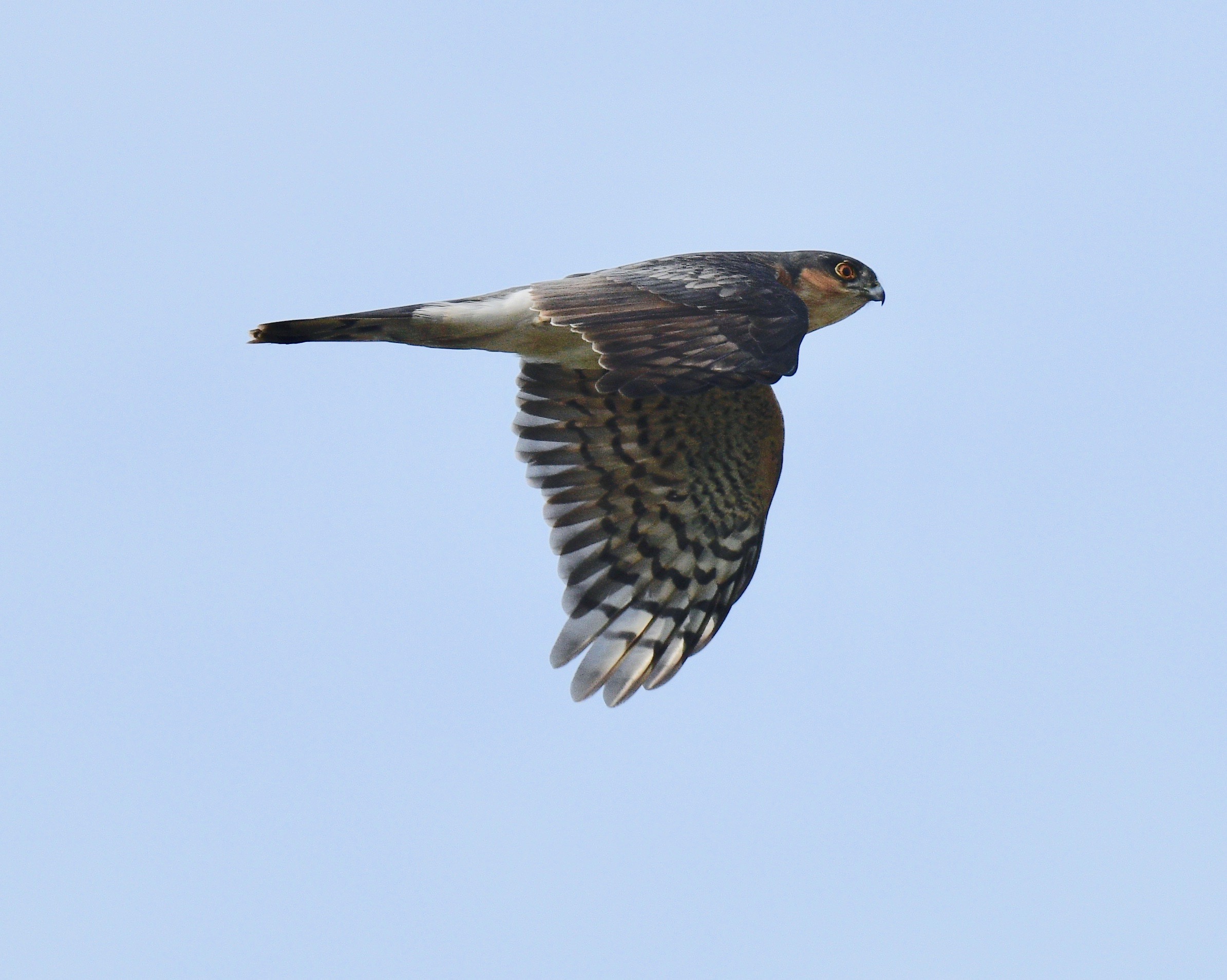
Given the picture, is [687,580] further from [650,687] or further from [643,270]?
[643,270]

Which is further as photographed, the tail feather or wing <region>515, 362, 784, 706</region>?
wing <region>515, 362, 784, 706</region>

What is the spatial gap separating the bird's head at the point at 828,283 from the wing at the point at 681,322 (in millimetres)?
1440

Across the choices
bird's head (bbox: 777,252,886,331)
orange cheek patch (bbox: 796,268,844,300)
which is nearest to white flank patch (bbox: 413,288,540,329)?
bird's head (bbox: 777,252,886,331)

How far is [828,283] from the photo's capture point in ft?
35.1

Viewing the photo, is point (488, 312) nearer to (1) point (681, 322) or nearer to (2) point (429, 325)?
(2) point (429, 325)

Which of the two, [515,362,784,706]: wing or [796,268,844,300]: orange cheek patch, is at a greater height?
[796,268,844,300]: orange cheek patch

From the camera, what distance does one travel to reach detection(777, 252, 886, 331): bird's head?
1065cm

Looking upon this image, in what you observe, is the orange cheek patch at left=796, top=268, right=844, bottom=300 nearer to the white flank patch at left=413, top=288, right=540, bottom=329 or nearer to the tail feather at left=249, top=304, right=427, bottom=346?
the white flank patch at left=413, top=288, right=540, bottom=329

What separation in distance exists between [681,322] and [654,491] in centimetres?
232

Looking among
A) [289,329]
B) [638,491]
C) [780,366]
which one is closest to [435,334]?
[289,329]

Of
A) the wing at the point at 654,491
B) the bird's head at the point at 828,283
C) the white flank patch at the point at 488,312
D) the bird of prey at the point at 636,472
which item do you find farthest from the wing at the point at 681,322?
the bird's head at the point at 828,283

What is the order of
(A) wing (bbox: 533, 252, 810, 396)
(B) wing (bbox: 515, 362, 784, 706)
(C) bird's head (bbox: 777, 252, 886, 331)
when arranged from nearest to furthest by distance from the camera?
(A) wing (bbox: 533, 252, 810, 396)
(B) wing (bbox: 515, 362, 784, 706)
(C) bird's head (bbox: 777, 252, 886, 331)

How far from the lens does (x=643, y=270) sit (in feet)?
29.7

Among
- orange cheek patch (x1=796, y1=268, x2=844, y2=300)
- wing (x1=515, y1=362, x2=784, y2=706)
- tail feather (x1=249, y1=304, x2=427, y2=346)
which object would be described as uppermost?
orange cheek patch (x1=796, y1=268, x2=844, y2=300)
